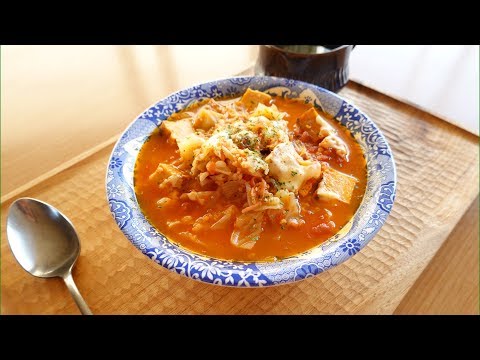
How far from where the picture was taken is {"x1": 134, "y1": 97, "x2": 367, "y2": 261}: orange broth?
61.5 inches

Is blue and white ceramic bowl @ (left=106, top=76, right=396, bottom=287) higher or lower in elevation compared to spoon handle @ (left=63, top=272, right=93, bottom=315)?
higher

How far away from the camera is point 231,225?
1638mm

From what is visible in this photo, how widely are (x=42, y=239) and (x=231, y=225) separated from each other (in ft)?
3.05

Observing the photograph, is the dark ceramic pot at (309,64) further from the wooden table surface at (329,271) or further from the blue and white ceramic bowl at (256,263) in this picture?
the wooden table surface at (329,271)

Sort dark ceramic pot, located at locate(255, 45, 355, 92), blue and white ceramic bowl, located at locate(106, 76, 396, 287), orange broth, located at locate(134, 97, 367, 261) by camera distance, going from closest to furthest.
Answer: blue and white ceramic bowl, located at locate(106, 76, 396, 287), orange broth, located at locate(134, 97, 367, 261), dark ceramic pot, located at locate(255, 45, 355, 92)

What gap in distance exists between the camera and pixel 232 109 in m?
2.16

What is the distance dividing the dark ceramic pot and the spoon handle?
172 cm

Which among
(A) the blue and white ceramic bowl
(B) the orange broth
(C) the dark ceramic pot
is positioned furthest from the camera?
(C) the dark ceramic pot

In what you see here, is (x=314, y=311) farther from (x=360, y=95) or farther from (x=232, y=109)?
(x=360, y=95)

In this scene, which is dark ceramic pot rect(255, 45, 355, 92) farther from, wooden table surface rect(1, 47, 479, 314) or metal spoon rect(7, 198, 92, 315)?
metal spoon rect(7, 198, 92, 315)

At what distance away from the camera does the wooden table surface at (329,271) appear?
1692 mm

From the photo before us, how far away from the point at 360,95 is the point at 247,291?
1.71 meters

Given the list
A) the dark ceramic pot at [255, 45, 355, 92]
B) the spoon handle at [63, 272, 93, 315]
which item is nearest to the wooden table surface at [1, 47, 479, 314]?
the spoon handle at [63, 272, 93, 315]

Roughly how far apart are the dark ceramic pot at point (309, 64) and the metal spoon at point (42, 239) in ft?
5.11
